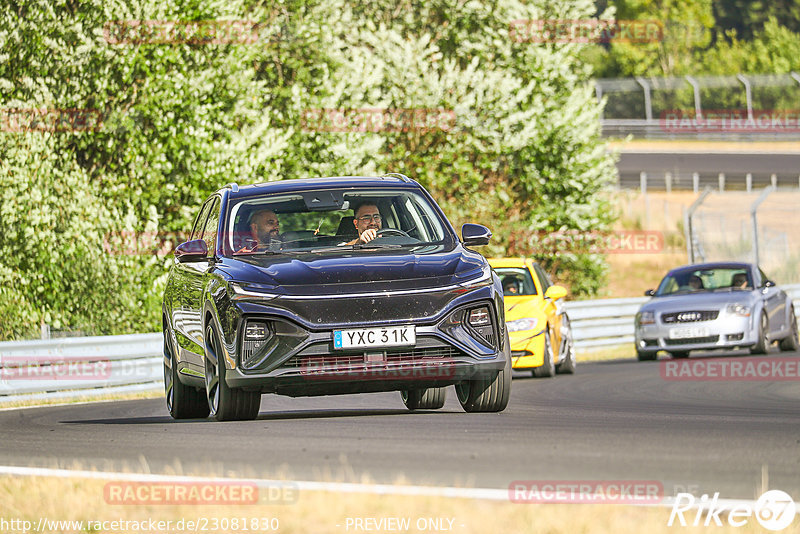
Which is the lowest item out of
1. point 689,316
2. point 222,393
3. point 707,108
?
point 707,108

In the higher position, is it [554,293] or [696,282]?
[554,293]

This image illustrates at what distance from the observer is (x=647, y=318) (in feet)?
71.0

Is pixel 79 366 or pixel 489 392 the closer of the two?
pixel 489 392

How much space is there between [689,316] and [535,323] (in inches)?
157

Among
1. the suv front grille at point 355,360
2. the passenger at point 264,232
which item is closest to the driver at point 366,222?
the passenger at point 264,232

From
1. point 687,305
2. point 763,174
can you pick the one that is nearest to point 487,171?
point 687,305

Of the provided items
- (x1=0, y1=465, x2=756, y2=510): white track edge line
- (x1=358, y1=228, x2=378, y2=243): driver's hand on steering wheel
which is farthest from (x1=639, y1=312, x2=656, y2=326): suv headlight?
(x1=0, y1=465, x2=756, y2=510): white track edge line

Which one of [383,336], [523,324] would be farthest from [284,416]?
[523,324]

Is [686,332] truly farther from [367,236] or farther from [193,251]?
[193,251]

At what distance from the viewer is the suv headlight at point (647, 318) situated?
21500mm

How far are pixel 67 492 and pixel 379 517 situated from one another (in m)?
1.79

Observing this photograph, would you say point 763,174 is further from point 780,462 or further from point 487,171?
point 780,462

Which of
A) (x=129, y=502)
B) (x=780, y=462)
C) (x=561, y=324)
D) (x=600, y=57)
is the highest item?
(x=129, y=502)

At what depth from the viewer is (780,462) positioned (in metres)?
7.43
